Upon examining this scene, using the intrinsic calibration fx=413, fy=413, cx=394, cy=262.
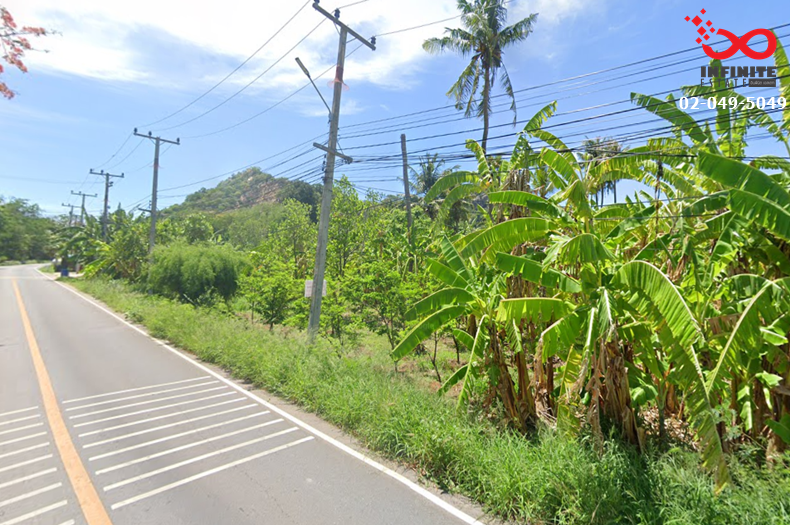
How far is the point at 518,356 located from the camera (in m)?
6.50

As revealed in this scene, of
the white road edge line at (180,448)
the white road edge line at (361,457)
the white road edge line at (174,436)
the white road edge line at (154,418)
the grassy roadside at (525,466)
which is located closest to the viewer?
the grassy roadside at (525,466)

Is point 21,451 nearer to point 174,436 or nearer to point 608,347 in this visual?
point 174,436

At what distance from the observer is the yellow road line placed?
14.2 ft

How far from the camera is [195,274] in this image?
66.5 ft

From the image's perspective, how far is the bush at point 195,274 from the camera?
66.5ft

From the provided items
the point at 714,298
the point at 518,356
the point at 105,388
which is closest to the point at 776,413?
the point at 714,298

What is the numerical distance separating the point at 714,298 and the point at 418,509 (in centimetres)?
466

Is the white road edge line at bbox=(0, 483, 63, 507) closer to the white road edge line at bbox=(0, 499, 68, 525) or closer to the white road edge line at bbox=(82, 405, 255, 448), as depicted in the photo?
the white road edge line at bbox=(0, 499, 68, 525)

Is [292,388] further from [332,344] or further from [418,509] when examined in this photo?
[418,509]

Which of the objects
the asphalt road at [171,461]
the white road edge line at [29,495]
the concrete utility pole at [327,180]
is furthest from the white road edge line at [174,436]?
the concrete utility pole at [327,180]

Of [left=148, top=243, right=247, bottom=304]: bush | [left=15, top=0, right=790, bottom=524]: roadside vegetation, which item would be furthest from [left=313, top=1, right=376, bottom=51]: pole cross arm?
[left=148, top=243, right=247, bottom=304]: bush

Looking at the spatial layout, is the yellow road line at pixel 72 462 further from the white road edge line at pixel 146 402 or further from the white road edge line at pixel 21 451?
the white road edge line at pixel 146 402

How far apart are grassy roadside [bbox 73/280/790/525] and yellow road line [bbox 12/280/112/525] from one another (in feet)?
10.8

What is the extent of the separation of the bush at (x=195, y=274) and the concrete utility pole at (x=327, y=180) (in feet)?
38.3
